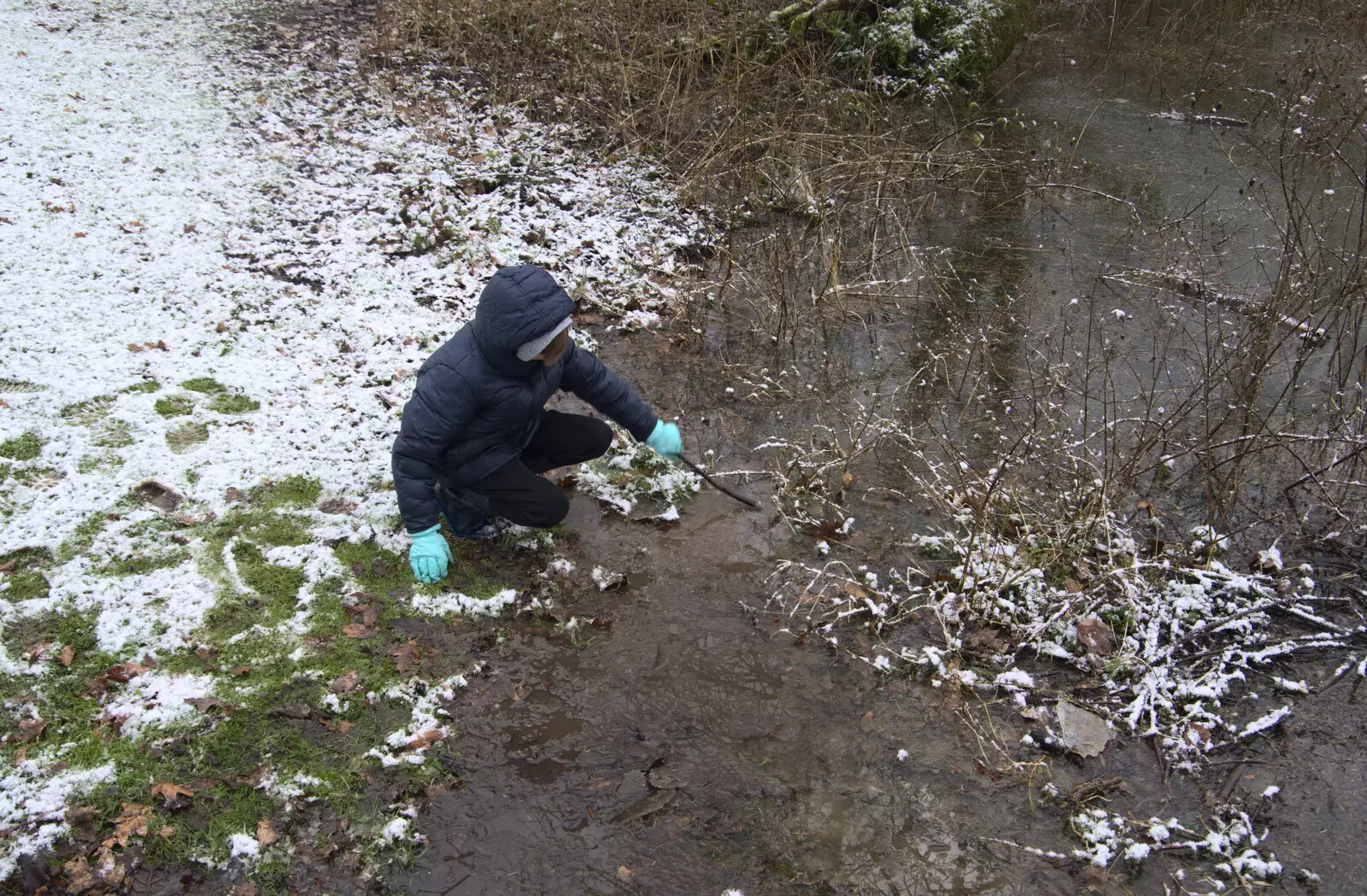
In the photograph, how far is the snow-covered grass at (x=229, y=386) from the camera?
2912 millimetres

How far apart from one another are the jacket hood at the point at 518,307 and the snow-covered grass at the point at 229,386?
110 cm

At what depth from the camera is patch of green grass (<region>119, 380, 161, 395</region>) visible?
4.35m

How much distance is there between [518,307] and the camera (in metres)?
3.09

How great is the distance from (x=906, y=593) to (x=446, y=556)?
1943mm

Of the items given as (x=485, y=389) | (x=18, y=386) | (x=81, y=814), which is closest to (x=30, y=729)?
(x=81, y=814)

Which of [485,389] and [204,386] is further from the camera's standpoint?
[204,386]

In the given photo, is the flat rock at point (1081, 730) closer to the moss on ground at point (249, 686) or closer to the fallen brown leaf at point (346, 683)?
the moss on ground at point (249, 686)

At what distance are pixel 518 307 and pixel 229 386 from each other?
7.44ft

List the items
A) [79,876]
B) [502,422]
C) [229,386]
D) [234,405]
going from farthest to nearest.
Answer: [229,386] < [234,405] < [502,422] < [79,876]

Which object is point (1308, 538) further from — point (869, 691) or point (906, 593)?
point (869, 691)

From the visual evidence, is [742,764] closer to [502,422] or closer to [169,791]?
[502,422]

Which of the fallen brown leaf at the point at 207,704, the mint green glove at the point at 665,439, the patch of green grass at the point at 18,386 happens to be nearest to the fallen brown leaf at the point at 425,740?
the fallen brown leaf at the point at 207,704

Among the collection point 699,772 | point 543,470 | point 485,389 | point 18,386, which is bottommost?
point 699,772

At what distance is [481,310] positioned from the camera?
10.3 ft
